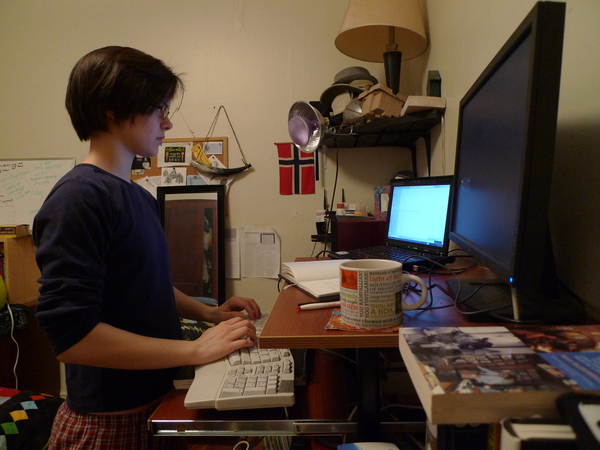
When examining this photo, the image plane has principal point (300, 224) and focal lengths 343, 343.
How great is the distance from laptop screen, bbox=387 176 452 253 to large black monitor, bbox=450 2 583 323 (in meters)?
0.32

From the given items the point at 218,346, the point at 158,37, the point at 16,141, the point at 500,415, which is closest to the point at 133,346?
the point at 218,346

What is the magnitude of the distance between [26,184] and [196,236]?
46.1 inches

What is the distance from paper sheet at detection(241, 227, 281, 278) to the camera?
6.45 feet

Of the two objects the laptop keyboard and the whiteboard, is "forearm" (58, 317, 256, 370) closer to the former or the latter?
the laptop keyboard

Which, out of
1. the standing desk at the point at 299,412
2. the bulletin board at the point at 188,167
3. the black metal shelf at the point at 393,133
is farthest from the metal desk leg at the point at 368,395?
the bulletin board at the point at 188,167

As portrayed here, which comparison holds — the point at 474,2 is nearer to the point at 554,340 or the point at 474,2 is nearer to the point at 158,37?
the point at 554,340

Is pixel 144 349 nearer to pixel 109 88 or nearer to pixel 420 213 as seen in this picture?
pixel 109 88

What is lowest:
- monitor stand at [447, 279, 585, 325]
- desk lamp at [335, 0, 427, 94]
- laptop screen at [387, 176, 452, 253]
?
monitor stand at [447, 279, 585, 325]

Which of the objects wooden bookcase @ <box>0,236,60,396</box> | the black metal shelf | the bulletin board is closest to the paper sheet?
the bulletin board

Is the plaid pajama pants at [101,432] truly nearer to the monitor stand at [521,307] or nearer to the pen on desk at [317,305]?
the pen on desk at [317,305]

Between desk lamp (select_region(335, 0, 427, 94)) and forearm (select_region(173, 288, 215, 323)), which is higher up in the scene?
desk lamp (select_region(335, 0, 427, 94))

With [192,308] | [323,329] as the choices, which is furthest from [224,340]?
[192,308]

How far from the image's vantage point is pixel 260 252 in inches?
77.8

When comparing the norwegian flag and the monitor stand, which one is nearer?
the monitor stand
